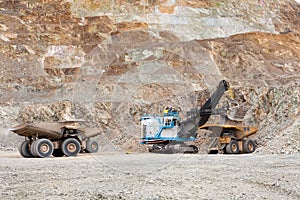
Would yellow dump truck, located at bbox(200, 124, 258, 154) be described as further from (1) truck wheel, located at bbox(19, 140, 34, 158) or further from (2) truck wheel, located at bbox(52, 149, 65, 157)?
(1) truck wheel, located at bbox(19, 140, 34, 158)

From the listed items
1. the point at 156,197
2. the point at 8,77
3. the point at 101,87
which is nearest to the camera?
the point at 156,197

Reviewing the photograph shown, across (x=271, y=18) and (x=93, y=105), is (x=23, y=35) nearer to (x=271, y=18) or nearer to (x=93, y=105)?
(x=93, y=105)

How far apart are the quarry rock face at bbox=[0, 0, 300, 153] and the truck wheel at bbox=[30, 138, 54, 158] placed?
598 centimetres

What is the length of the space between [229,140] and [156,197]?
10.9m

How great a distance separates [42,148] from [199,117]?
5880mm

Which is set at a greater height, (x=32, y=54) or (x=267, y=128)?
(x=32, y=54)

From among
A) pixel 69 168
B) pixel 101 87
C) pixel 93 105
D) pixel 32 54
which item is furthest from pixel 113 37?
pixel 69 168

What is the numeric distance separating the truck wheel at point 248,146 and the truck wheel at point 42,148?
749 centimetres

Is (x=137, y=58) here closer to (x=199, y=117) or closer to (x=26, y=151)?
(x=199, y=117)

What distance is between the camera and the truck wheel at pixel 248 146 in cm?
1698

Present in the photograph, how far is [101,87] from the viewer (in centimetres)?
3225

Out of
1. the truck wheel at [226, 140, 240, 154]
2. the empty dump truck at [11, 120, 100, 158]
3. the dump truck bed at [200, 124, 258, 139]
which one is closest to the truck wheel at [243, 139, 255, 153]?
the dump truck bed at [200, 124, 258, 139]

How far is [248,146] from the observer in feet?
55.9

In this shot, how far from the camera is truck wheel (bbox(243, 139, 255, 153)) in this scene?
17.0 metres
